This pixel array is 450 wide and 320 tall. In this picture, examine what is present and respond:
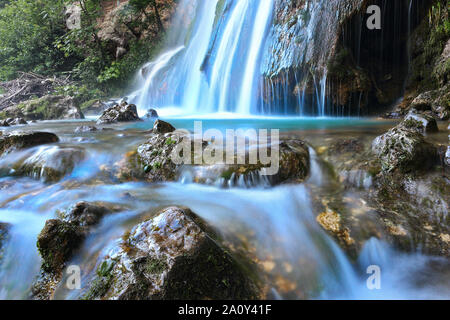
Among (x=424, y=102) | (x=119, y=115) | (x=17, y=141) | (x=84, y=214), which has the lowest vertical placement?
(x=84, y=214)

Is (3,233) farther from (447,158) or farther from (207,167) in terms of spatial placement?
(447,158)

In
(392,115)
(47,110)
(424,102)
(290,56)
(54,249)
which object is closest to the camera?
(54,249)

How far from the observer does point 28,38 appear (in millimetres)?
15992

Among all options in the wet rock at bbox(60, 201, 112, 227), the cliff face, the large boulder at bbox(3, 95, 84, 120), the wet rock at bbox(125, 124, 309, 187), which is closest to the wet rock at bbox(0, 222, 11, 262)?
the wet rock at bbox(60, 201, 112, 227)

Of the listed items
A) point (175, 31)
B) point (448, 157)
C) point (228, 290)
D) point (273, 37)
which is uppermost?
point (175, 31)

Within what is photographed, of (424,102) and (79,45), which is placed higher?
(79,45)

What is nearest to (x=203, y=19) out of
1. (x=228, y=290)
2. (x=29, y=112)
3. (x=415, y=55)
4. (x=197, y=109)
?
(x=197, y=109)

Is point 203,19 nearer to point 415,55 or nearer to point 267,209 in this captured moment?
point 415,55

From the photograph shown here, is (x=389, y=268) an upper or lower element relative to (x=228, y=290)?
lower

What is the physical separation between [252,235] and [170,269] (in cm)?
A: 94

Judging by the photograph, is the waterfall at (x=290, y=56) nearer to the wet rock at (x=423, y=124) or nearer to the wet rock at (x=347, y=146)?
the wet rock at (x=423, y=124)

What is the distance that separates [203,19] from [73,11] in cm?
923

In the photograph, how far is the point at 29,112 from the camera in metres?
10.0

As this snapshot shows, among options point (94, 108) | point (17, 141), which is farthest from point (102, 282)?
point (94, 108)
